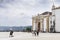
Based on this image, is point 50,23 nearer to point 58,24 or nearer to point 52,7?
point 58,24

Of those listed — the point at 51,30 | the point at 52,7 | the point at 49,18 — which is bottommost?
the point at 51,30

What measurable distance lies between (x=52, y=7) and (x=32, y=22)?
34.6ft

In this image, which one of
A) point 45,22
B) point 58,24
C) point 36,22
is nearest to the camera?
Result: point 58,24

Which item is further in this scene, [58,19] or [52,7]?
[52,7]

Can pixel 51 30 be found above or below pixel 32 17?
below

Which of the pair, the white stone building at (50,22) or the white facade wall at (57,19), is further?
the white stone building at (50,22)

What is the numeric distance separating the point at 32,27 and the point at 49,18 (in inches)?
422

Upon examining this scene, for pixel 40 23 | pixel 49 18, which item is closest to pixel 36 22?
pixel 40 23

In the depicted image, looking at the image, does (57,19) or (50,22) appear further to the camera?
(50,22)

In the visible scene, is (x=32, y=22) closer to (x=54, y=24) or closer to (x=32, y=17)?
(x=32, y=17)

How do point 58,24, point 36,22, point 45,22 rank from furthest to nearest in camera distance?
point 36,22 < point 45,22 < point 58,24

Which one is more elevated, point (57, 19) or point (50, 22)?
point (57, 19)

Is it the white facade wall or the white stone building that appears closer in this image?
the white facade wall

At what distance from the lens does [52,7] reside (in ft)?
213
